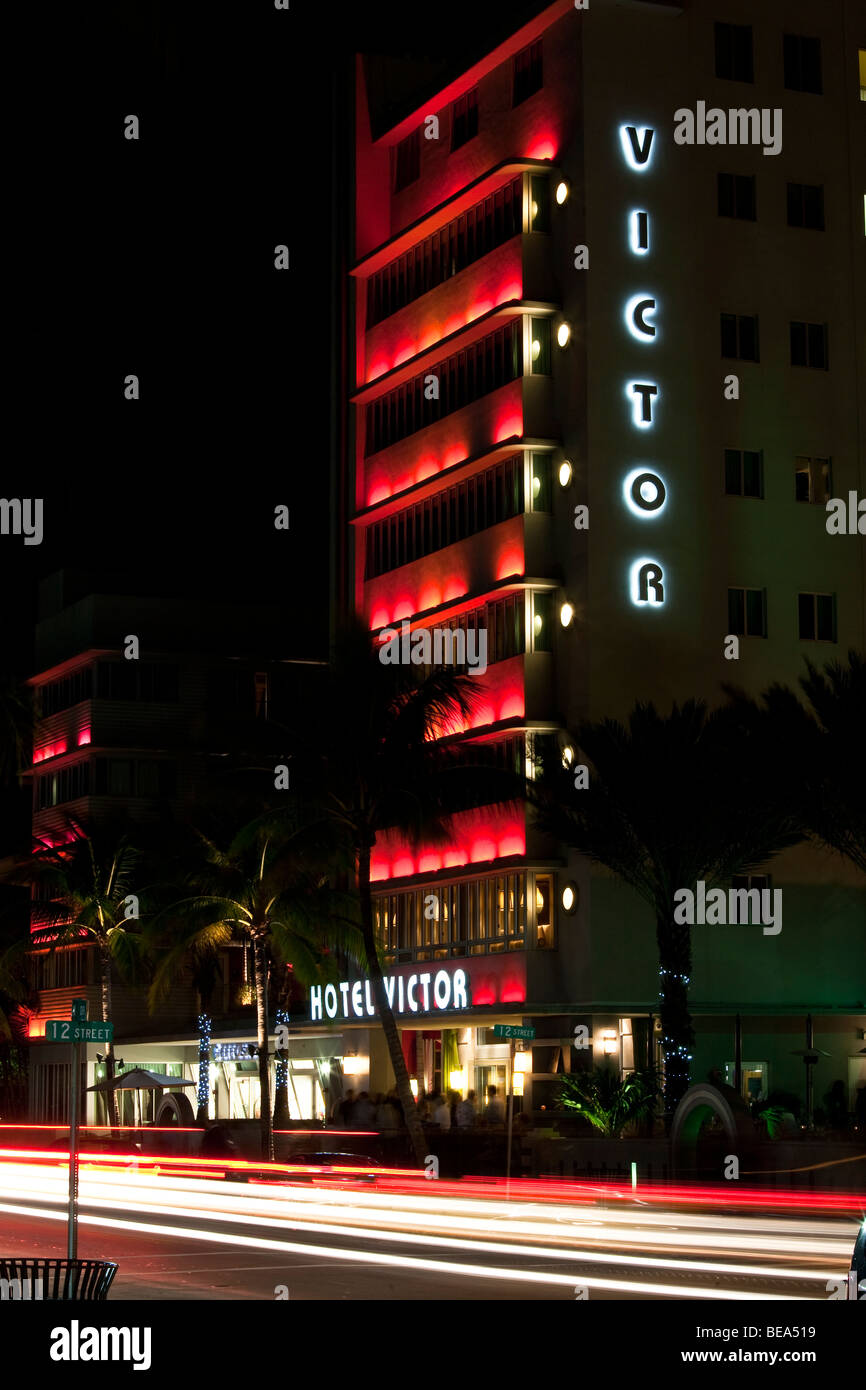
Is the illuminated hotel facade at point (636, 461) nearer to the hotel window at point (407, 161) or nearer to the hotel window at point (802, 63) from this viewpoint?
the hotel window at point (802, 63)

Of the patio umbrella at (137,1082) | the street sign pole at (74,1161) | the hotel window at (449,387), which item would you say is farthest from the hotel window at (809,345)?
the street sign pole at (74,1161)

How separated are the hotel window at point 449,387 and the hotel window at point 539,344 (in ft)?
0.99

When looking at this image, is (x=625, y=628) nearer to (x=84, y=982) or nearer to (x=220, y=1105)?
(x=220, y=1105)

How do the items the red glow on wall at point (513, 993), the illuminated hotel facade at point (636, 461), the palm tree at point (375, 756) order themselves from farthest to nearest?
1. the illuminated hotel facade at point (636, 461)
2. the red glow on wall at point (513, 993)
3. the palm tree at point (375, 756)

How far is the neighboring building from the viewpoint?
7350cm

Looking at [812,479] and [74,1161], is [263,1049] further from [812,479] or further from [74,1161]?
[74,1161]

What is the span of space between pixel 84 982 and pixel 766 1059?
3208 centimetres

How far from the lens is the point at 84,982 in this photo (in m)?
74.5

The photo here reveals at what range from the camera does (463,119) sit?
187 feet

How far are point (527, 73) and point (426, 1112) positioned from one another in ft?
86.1

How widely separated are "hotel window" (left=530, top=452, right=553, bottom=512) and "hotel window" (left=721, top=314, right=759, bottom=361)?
17.2 feet

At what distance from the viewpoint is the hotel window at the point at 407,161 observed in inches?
2349

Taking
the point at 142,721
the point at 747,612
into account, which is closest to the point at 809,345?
the point at 747,612
